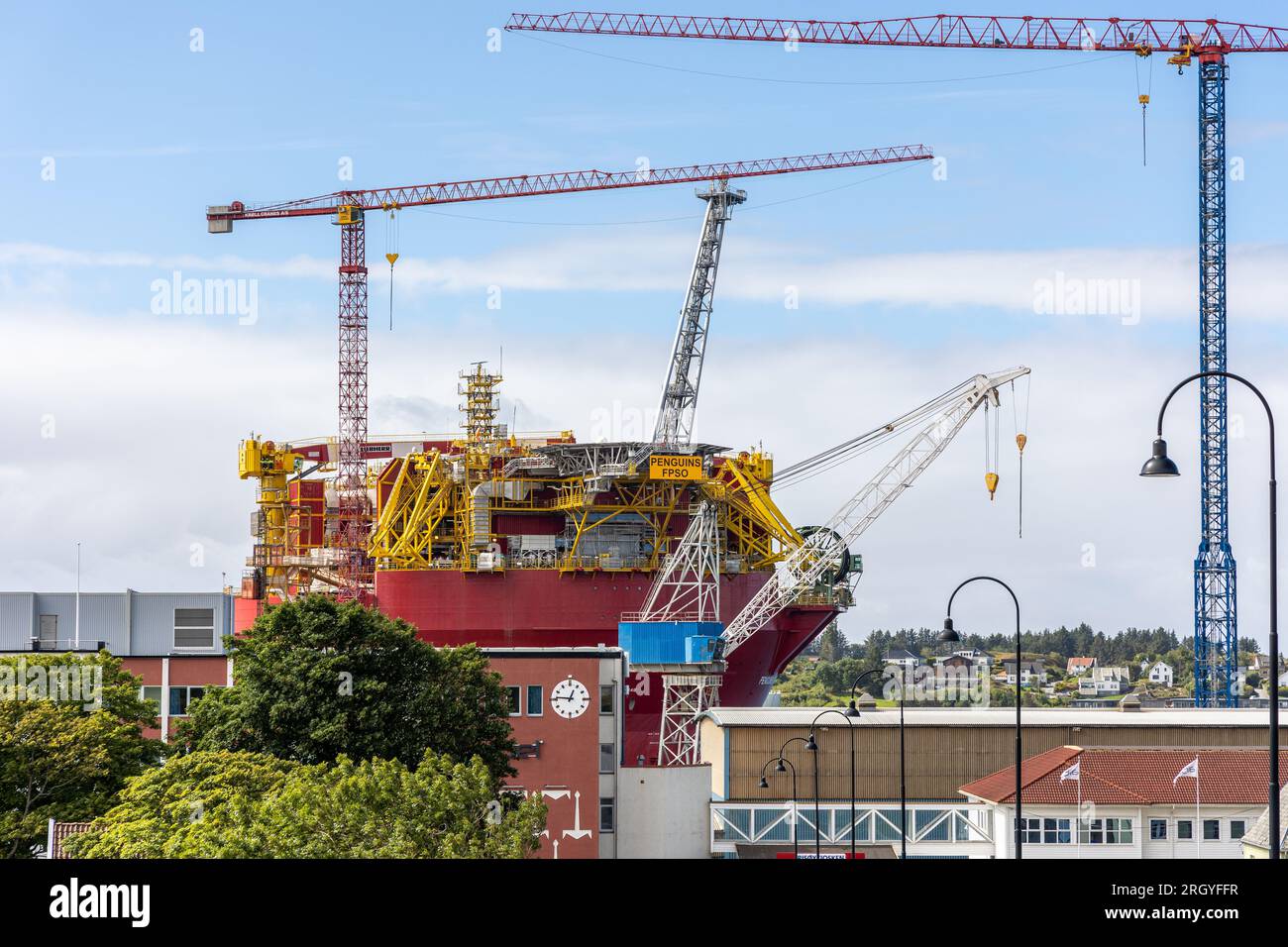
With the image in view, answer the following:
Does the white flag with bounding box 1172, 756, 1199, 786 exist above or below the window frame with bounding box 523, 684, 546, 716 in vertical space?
below

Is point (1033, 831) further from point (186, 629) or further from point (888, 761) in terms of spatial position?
point (186, 629)

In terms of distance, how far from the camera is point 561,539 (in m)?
118

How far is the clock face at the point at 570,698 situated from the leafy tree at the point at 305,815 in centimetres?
1869

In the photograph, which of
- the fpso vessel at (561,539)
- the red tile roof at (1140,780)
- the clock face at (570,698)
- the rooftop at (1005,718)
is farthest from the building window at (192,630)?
the red tile roof at (1140,780)

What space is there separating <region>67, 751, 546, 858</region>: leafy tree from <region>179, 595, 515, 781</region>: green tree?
657cm

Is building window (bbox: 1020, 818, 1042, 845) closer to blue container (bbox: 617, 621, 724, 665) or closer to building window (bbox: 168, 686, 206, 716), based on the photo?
building window (bbox: 168, 686, 206, 716)

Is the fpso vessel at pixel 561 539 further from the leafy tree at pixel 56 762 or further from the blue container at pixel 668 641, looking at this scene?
the leafy tree at pixel 56 762

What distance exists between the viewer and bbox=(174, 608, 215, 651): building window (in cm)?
13200
